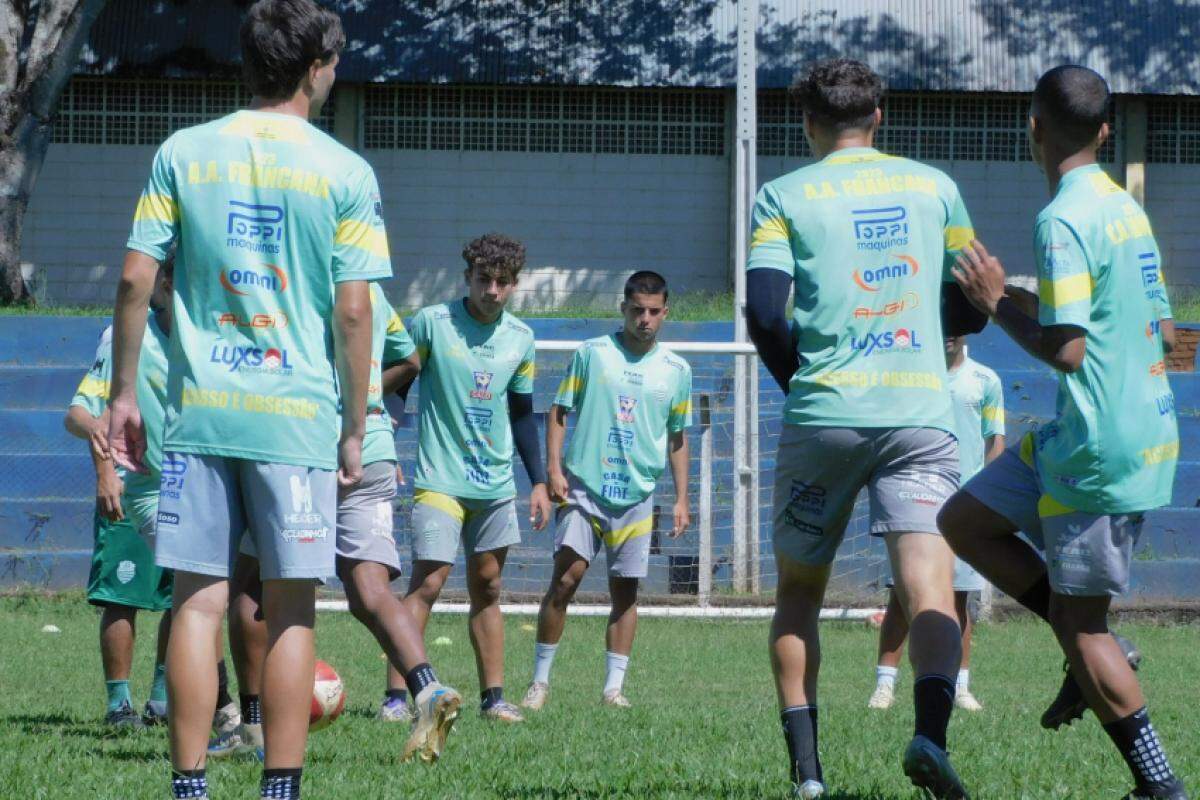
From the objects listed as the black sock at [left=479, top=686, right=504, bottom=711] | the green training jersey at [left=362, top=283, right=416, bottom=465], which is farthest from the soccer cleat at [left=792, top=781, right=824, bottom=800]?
the black sock at [left=479, top=686, right=504, bottom=711]

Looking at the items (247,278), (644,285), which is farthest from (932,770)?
(644,285)

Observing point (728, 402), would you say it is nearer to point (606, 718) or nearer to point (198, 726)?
point (606, 718)

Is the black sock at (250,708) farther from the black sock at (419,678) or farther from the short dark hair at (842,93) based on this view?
the short dark hair at (842,93)

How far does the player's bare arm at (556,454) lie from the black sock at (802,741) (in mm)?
3834

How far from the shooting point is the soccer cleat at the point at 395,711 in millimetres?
7174

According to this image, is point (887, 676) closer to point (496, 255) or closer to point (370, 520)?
point (496, 255)

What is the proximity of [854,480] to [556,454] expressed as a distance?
4.05 meters

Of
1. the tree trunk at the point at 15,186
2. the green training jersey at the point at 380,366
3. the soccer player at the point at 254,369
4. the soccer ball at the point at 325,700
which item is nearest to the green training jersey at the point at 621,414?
the green training jersey at the point at 380,366

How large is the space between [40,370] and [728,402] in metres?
5.95

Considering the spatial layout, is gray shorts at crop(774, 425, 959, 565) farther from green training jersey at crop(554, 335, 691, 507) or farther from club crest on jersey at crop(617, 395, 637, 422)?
club crest on jersey at crop(617, 395, 637, 422)

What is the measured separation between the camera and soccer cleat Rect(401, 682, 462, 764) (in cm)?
522

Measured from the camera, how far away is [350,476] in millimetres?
4324

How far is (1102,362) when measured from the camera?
4344mm

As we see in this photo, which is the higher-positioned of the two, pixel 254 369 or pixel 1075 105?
pixel 1075 105
